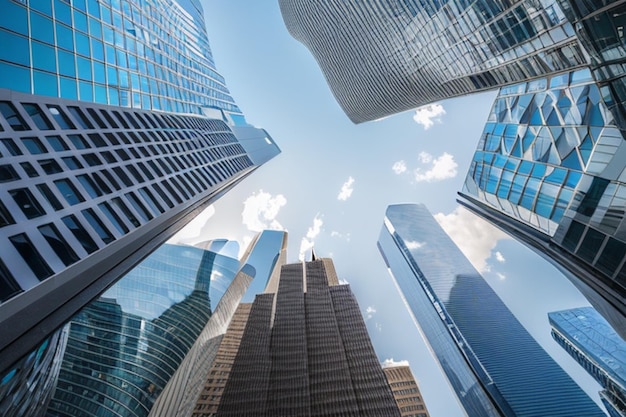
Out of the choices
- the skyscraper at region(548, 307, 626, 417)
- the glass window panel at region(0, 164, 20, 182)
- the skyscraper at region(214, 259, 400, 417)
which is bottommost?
the skyscraper at region(548, 307, 626, 417)

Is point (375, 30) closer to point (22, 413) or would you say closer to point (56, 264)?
→ point (56, 264)

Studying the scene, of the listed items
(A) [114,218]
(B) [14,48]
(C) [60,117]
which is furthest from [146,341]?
(B) [14,48]

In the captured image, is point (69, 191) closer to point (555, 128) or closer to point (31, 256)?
point (31, 256)

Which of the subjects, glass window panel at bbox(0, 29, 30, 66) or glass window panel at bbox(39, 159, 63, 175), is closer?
glass window panel at bbox(0, 29, 30, 66)

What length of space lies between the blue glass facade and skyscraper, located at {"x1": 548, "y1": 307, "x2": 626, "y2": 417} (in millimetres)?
149634

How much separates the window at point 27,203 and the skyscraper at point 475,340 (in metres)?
136

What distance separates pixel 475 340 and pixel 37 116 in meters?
155

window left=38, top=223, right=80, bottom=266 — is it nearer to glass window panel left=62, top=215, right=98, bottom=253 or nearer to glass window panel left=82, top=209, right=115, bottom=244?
glass window panel left=62, top=215, right=98, bottom=253

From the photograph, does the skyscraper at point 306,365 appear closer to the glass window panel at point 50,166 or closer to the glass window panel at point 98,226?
the glass window panel at point 98,226

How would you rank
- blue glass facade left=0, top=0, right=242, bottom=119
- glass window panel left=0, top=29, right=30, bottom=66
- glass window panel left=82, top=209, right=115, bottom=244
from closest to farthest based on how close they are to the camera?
glass window panel left=0, top=29, right=30, bottom=66
blue glass facade left=0, top=0, right=242, bottom=119
glass window panel left=82, top=209, right=115, bottom=244

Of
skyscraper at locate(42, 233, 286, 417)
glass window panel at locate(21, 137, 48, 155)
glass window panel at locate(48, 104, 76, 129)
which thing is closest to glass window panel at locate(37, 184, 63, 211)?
glass window panel at locate(21, 137, 48, 155)

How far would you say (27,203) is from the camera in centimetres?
2033

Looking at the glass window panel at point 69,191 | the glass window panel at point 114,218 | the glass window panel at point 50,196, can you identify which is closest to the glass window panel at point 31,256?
the glass window panel at point 50,196

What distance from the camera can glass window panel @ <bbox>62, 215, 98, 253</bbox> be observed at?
2286 cm
